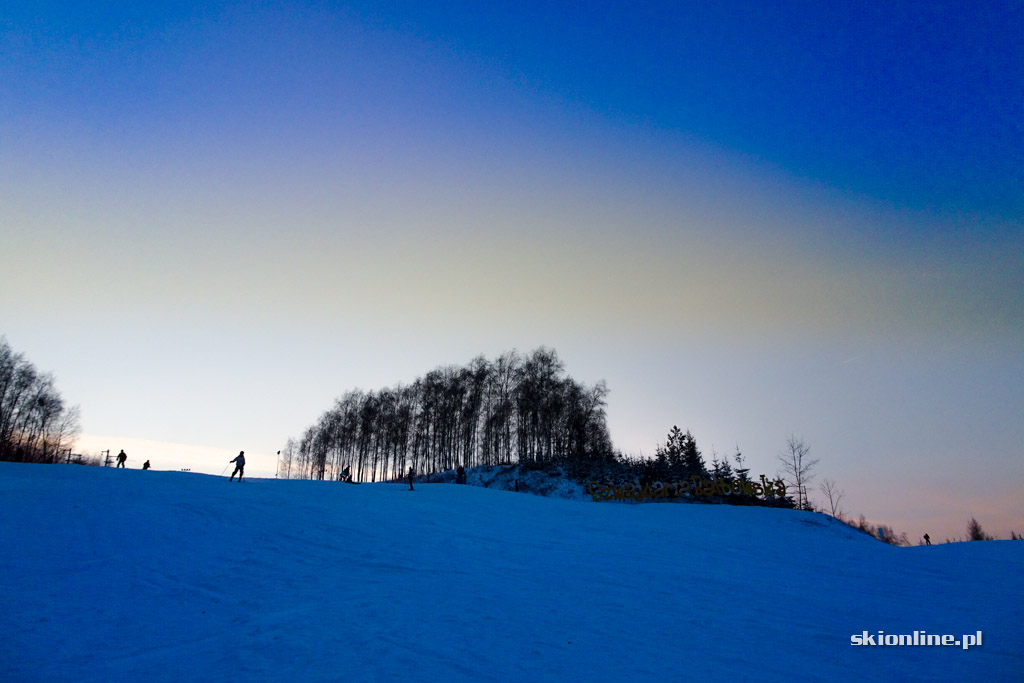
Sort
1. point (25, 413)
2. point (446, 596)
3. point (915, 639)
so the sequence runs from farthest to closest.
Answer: point (25, 413)
point (446, 596)
point (915, 639)

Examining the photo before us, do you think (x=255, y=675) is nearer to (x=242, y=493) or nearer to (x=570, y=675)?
(x=570, y=675)

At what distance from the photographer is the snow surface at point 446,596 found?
9.59 metres

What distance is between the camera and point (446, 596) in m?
13.1

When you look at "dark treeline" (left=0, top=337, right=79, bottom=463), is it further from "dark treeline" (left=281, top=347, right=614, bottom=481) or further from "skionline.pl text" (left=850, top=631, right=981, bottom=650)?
"skionline.pl text" (left=850, top=631, right=981, bottom=650)

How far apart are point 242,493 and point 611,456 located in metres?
44.6

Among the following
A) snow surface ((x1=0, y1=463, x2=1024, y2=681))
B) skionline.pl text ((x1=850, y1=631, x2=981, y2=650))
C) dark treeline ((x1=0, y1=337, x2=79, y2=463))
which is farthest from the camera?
dark treeline ((x1=0, y1=337, x2=79, y2=463))

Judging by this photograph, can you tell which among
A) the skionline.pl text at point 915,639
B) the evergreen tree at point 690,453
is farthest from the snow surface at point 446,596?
the evergreen tree at point 690,453

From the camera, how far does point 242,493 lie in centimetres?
2386

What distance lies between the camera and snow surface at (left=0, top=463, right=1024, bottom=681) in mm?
9588

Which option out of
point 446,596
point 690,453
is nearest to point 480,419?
point 690,453

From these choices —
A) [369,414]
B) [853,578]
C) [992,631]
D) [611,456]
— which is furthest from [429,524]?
[369,414]

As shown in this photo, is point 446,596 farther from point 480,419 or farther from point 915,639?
point 480,419

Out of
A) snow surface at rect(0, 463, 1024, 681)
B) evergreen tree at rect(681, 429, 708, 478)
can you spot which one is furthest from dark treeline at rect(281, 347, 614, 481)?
snow surface at rect(0, 463, 1024, 681)

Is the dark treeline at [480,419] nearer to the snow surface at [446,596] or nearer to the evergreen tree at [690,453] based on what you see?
the evergreen tree at [690,453]
